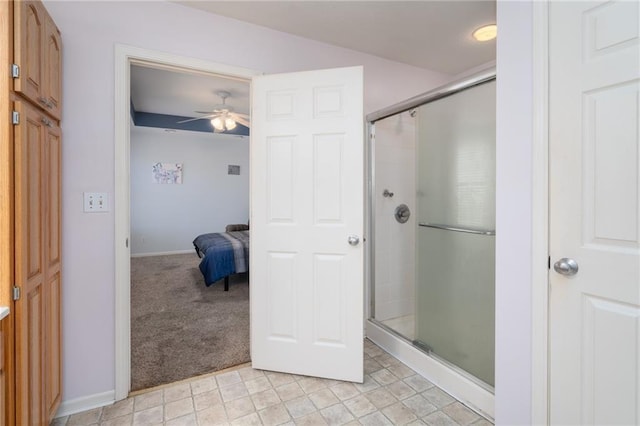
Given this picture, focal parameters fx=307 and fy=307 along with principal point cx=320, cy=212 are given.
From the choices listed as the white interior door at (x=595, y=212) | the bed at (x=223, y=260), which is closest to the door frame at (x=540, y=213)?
the white interior door at (x=595, y=212)

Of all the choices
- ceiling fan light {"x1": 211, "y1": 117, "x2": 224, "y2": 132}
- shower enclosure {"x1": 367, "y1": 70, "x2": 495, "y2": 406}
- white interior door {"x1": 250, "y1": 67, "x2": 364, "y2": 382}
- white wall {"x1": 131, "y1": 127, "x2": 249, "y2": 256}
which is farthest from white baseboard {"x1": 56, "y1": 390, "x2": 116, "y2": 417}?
white wall {"x1": 131, "y1": 127, "x2": 249, "y2": 256}

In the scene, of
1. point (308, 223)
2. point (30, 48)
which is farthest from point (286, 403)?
point (30, 48)

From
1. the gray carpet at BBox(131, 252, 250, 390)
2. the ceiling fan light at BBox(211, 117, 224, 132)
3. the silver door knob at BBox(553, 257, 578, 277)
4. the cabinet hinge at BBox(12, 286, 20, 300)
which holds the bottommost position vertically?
the gray carpet at BBox(131, 252, 250, 390)

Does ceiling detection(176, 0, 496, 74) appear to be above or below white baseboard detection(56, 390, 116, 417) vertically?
above

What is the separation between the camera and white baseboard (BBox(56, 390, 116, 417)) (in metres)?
1.70

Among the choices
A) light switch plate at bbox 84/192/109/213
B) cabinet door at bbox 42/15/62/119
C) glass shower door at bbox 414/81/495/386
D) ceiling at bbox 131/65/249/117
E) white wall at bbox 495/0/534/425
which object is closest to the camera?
white wall at bbox 495/0/534/425

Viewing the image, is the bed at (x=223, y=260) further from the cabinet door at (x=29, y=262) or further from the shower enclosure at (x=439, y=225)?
the cabinet door at (x=29, y=262)

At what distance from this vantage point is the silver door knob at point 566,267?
1.18 meters

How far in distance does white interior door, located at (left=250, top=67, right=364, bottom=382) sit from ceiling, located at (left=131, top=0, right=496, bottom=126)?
Result: 43 cm

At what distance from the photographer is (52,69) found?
4.98 ft

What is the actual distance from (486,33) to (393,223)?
1612 millimetres

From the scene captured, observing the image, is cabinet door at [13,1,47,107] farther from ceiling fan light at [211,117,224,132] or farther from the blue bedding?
ceiling fan light at [211,117,224,132]

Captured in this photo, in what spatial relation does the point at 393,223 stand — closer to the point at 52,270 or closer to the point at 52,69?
the point at 52,270

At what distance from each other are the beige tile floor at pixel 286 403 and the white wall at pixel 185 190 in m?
4.67
